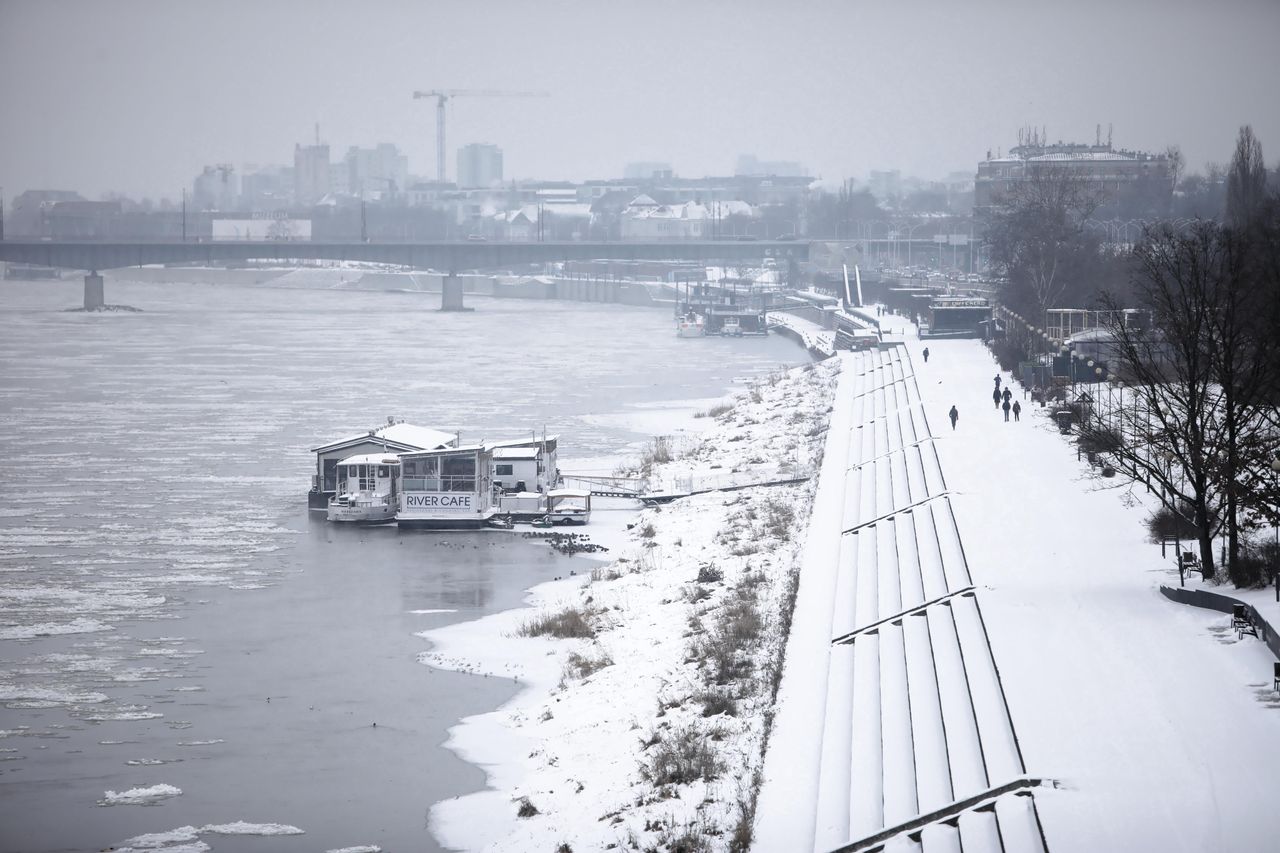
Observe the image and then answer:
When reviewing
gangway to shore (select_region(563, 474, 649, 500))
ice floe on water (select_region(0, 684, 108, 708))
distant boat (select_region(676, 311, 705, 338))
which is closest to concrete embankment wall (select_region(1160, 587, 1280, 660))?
ice floe on water (select_region(0, 684, 108, 708))

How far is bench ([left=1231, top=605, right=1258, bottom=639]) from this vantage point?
1359 cm

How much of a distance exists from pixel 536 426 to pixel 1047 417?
11938 millimetres

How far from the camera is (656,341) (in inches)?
2744

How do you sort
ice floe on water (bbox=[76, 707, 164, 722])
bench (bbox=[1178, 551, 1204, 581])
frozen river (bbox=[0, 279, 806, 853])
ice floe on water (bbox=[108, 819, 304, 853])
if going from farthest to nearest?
1. bench (bbox=[1178, 551, 1204, 581])
2. ice floe on water (bbox=[76, 707, 164, 722])
3. frozen river (bbox=[0, 279, 806, 853])
4. ice floe on water (bbox=[108, 819, 304, 853])

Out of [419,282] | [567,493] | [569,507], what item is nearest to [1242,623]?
[569,507]

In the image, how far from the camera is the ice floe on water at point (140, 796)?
12.7 metres

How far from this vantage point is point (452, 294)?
89812 millimetres

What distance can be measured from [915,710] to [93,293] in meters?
79.9

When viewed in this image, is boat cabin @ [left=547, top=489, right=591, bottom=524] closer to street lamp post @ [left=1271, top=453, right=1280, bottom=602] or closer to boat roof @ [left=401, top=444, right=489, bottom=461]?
boat roof @ [left=401, top=444, right=489, bottom=461]

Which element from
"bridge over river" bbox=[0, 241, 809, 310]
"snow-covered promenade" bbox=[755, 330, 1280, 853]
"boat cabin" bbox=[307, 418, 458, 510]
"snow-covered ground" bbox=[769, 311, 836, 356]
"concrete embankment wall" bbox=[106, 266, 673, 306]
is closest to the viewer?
"snow-covered promenade" bbox=[755, 330, 1280, 853]

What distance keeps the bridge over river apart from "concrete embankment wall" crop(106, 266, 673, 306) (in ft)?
48.3

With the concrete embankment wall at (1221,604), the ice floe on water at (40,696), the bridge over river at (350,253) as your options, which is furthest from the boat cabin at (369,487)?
the bridge over river at (350,253)

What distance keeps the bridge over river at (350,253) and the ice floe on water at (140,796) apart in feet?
235

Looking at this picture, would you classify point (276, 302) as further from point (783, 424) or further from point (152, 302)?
point (783, 424)
